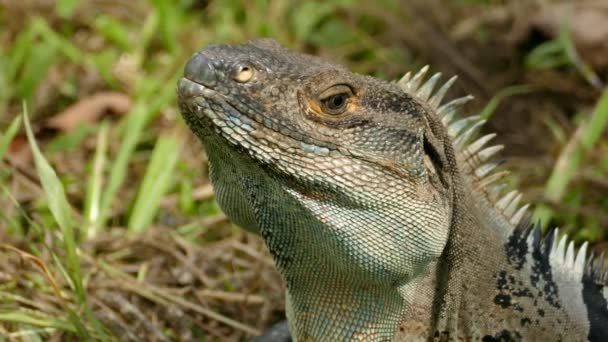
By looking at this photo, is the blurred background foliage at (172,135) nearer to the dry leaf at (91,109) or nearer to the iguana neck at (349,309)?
the dry leaf at (91,109)

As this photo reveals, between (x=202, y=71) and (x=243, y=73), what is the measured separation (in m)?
0.13

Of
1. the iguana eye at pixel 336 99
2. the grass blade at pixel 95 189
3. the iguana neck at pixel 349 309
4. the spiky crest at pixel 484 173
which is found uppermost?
the spiky crest at pixel 484 173

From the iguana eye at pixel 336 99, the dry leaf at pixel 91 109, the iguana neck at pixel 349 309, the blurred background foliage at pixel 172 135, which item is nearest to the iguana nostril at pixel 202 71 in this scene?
the iguana eye at pixel 336 99

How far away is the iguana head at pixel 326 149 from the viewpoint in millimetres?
2984

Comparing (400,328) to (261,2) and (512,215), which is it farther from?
(261,2)

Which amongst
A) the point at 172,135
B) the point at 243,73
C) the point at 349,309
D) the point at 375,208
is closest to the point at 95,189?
the point at 172,135

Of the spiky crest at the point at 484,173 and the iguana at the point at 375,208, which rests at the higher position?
the spiky crest at the point at 484,173

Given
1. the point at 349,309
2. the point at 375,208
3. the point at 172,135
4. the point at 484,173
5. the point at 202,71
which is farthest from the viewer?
the point at 172,135

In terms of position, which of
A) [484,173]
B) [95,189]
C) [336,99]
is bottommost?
[95,189]

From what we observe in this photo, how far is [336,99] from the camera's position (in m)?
3.12

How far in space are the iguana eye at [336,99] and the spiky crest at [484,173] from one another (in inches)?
17.4

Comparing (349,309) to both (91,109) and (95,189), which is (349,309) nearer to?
(95,189)

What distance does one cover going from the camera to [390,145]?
10.3 ft

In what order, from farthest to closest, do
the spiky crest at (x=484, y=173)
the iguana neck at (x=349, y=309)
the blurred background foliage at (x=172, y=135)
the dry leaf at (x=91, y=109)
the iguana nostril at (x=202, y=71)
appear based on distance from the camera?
the dry leaf at (x=91, y=109) < the blurred background foliage at (x=172, y=135) < the spiky crest at (x=484, y=173) < the iguana neck at (x=349, y=309) < the iguana nostril at (x=202, y=71)
